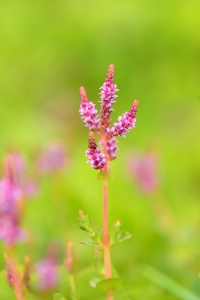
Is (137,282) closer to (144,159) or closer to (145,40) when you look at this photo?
(144,159)

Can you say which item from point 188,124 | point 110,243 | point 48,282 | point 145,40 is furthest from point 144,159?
point 145,40

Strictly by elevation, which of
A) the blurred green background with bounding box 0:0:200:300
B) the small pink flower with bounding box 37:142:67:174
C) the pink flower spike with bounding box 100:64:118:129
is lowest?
the pink flower spike with bounding box 100:64:118:129

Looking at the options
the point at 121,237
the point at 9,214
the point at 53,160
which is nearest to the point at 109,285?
the point at 121,237

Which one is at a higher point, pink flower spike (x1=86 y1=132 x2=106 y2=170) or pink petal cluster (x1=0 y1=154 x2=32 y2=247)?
pink petal cluster (x1=0 y1=154 x2=32 y2=247)

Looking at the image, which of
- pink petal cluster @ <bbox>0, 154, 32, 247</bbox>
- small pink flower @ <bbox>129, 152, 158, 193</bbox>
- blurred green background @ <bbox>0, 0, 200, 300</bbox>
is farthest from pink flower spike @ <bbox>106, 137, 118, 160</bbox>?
small pink flower @ <bbox>129, 152, 158, 193</bbox>

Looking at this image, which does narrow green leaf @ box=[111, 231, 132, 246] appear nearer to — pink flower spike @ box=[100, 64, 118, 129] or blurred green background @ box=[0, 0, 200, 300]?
pink flower spike @ box=[100, 64, 118, 129]

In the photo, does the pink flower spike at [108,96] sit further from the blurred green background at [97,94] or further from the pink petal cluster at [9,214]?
the blurred green background at [97,94]

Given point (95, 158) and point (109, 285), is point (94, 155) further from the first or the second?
point (109, 285)

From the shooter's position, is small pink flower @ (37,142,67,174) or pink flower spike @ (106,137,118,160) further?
small pink flower @ (37,142,67,174)
